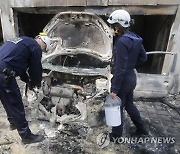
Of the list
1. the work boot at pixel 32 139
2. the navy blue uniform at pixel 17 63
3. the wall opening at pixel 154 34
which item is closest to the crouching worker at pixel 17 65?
the navy blue uniform at pixel 17 63

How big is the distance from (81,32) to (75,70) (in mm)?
1062

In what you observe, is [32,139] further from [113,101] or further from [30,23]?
[30,23]

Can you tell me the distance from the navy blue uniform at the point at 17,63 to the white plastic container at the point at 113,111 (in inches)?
42.7

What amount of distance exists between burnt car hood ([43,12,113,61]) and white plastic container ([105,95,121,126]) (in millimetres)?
1397

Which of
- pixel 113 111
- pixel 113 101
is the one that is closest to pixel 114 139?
pixel 113 111

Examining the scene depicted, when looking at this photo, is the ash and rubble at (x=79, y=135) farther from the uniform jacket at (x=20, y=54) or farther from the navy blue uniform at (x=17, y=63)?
the uniform jacket at (x=20, y=54)

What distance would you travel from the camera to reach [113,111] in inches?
133

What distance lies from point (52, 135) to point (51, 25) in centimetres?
213

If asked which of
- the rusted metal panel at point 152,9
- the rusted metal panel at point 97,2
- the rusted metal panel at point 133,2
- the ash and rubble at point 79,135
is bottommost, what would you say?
the ash and rubble at point 79,135

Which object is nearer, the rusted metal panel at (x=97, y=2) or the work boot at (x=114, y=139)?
the work boot at (x=114, y=139)

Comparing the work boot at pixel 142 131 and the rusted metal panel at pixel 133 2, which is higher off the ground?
the rusted metal panel at pixel 133 2

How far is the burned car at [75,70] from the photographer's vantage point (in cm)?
396

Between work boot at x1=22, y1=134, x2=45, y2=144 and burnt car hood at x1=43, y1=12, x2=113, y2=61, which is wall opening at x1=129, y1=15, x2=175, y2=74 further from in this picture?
work boot at x1=22, y1=134, x2=45, y2=144

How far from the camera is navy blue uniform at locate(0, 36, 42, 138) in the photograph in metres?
3.13
